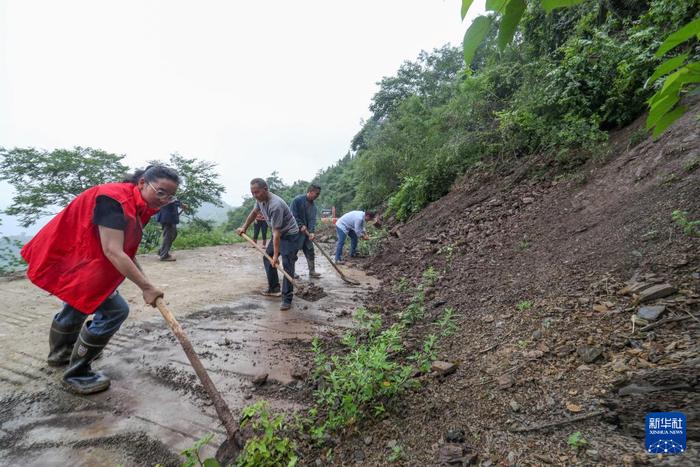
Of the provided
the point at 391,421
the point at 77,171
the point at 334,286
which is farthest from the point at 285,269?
the point at 77,171

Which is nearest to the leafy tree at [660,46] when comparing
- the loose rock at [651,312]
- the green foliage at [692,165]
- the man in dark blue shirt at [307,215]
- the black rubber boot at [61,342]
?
the loose rock at [651,312]

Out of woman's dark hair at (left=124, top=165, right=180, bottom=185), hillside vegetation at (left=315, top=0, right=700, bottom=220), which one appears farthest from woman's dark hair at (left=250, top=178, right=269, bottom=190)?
hillside vegetation at (left=315, top=0, right=700, bottom=220)

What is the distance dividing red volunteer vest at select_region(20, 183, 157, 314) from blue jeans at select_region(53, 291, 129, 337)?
0.56 feet

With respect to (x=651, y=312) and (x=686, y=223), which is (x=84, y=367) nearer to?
(x=651, y=312)

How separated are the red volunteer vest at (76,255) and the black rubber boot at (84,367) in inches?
12.0

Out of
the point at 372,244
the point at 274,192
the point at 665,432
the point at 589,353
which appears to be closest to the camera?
the point at 665,432

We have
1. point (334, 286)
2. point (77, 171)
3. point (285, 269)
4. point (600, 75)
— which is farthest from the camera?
point (77, 171)

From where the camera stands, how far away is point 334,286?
5891 mm

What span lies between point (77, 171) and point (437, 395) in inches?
555

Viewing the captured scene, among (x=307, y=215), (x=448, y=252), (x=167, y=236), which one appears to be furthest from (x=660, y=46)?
(x=167, y=236)

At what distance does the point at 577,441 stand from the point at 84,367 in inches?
128

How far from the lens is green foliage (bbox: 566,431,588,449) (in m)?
1.41

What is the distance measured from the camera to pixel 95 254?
237 centimetres

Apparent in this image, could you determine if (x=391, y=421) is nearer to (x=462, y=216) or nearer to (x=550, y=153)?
(x=462, y=216)
